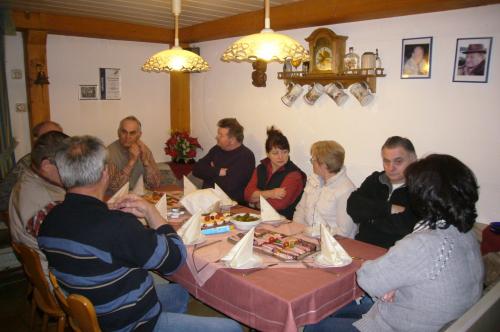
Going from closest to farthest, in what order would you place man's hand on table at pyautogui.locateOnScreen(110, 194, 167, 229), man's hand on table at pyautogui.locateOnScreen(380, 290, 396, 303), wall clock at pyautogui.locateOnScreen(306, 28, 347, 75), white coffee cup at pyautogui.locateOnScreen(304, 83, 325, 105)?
man's hand on table at pyautogui.locateOnScreen(380, 290, 396, 303), man's hand on table at pyautogui.locateOnScreen(110, 194, 167, 229), wall clock at pyautogui.locateOnScreen(306, 28, 347, 75), white coffee cup at pyautogui.locateOnScreen(304, 83, 325, 105)

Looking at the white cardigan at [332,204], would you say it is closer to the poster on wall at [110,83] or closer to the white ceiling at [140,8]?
the white ceiling at [140,8]

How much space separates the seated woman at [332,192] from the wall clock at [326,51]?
791 mm

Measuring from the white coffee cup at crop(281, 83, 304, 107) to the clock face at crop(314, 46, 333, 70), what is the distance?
35cm

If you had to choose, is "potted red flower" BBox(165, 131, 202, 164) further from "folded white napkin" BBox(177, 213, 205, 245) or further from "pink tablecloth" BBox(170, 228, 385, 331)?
"pink tablecloth" BBox(170, 228, 385, 331)

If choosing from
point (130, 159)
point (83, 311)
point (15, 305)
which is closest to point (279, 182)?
point (130, 159)

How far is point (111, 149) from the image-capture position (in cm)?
320

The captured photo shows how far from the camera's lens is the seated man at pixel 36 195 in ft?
6.40

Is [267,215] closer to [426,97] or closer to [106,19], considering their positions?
[426,97]

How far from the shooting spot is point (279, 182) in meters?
3.01

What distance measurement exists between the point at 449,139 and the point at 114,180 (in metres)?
2.37

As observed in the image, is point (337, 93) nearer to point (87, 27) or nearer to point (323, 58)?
point (323, 58)

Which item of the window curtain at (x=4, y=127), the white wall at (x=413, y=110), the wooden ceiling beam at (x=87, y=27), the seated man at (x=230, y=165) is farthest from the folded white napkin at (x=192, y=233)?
the wooden ceiling beam at (x=87, y=27)

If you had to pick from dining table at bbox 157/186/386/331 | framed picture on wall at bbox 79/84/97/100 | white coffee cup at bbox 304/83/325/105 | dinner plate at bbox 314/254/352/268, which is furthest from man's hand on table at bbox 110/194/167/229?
framed picture on wall at bbox 79/84/97/100

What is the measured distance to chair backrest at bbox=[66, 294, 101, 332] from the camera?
1.36m
